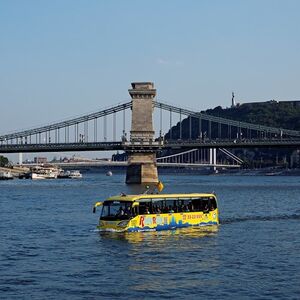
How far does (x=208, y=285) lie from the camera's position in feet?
90.4

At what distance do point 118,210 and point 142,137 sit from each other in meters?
95.0

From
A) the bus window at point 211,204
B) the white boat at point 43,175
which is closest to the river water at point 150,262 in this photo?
the bus window at point 211,204

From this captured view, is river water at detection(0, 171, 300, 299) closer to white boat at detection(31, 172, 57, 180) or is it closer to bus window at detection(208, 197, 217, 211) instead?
bus window at detection(208, 197, 217, 211)

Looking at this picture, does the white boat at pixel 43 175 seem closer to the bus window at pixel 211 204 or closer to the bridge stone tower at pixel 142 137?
the bridge stone tower at pixel 142 137

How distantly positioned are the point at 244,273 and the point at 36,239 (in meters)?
13.8

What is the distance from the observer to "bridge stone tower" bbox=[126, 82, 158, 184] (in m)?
131

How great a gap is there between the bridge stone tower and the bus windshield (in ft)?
284

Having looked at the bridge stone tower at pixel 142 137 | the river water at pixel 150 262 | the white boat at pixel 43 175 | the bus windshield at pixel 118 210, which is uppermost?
the bridge stone tower at pixel 142 137

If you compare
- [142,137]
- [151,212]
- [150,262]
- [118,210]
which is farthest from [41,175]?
[150,262]

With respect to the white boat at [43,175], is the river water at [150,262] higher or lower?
lower

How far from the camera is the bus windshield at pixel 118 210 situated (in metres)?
42.2

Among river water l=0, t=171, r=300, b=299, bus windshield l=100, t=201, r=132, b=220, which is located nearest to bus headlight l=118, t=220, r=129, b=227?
bus windshield l=100, t=201, r=132, b=220

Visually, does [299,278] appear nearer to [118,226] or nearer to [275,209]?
[118,226]

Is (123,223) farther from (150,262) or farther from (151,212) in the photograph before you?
(150,262)
